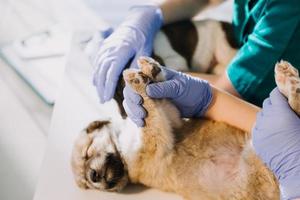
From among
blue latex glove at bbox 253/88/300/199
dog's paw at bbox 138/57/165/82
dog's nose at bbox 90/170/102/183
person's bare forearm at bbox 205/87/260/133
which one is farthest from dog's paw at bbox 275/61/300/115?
dog's nose at bbox 90/170/102/183

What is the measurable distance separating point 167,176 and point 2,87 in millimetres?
1010

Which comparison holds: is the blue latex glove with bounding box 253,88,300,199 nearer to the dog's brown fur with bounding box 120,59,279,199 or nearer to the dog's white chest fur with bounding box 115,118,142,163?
the dog's brown fur with bounding box 120,59,279,199

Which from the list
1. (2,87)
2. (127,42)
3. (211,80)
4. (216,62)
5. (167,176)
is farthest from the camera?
(2,87)

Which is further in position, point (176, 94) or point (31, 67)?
point (31, 67)

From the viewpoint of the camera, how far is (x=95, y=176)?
1.34 meters

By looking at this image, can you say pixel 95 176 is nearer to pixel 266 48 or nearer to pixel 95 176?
pixel 95 176

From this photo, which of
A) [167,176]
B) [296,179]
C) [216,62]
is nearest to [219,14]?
[216,62]

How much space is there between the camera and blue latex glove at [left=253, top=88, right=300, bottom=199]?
115 cm

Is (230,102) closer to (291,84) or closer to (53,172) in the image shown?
(291,84)

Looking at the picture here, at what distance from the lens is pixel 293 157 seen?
1.15 metres

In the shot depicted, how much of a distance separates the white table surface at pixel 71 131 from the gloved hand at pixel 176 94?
0.23 m

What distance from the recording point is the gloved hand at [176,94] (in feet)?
4.19

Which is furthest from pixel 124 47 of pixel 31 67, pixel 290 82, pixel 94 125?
pixel 31 67

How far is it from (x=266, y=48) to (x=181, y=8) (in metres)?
0.52
